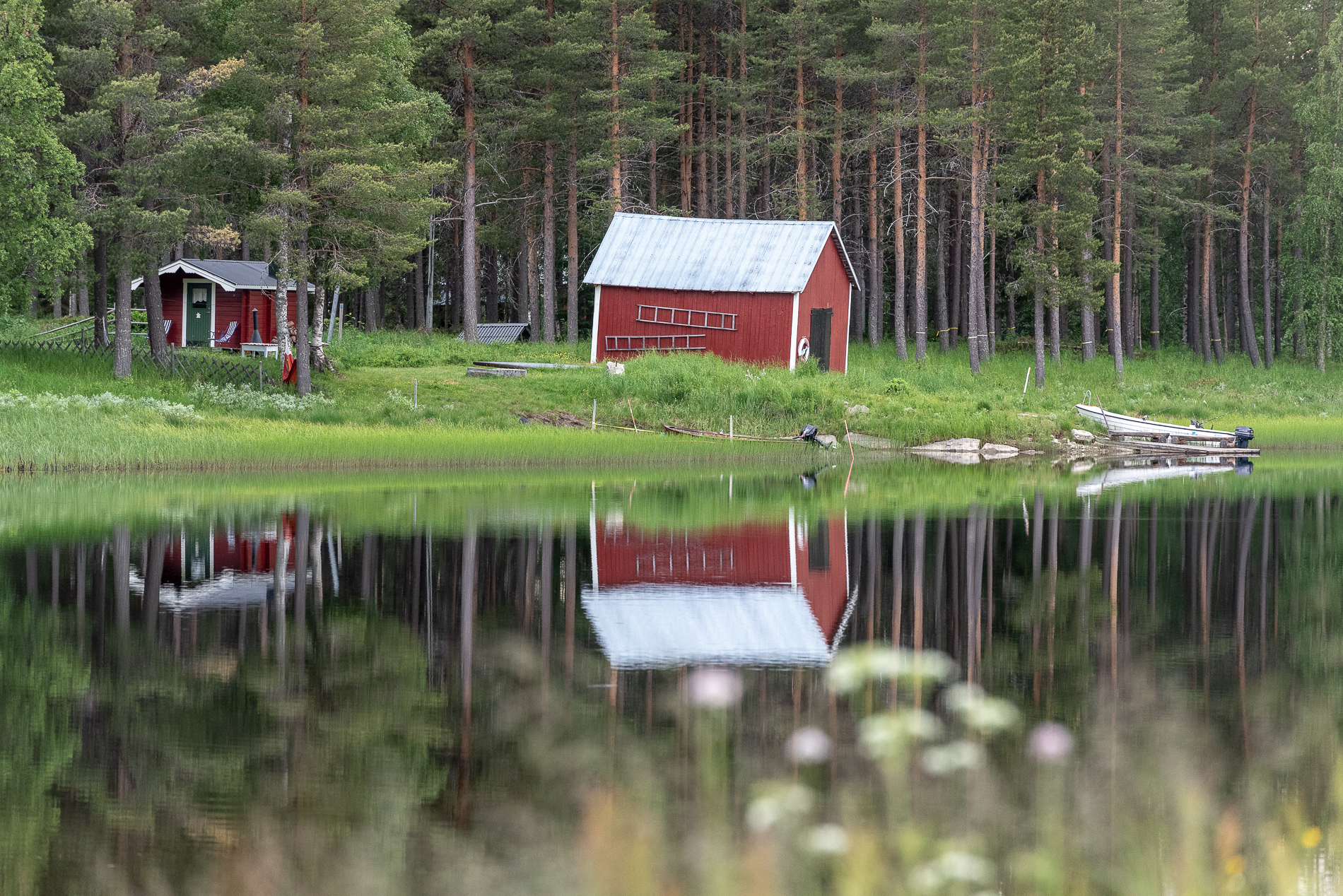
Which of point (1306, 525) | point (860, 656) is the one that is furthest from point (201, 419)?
point (860, 656)

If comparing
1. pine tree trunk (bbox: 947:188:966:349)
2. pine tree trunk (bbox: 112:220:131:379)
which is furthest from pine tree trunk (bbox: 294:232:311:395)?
pine tree trunk (bbox: 947:188:966:349)

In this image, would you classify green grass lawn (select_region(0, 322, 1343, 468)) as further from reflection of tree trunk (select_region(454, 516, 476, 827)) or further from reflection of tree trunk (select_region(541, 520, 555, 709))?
reflection of tree trunk (select_region(454, 516, 476, 827))

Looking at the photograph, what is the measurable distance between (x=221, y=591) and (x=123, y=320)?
22977 mm

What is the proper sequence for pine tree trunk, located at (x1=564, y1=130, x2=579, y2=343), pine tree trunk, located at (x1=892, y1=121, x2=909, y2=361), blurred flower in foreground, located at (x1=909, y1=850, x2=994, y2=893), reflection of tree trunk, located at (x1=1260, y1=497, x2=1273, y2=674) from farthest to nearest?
pine tree trunk, located at (x1=564, y1=130, x2=579, y2=343) → pine tree trunk, located at (x1=892, y1=121, x2=909, y2=361) → reflection of tree trunk, located at (x1=1260, y1=497, x2=1273, y2=674) → blurred flower in foreground, located at (x1=909, y1=850, x2=994, y2=893)

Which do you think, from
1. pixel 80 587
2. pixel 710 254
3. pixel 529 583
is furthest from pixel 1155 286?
pixel 80 587

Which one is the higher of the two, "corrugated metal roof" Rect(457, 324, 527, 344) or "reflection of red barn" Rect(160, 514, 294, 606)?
"corrugated metal roof" Rect(457, 324, 527, 344)

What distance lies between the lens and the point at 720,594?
16016mm

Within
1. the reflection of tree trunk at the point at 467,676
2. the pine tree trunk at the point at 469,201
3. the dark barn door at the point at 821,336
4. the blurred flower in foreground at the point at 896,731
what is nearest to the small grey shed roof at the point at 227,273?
the pine tree trunk at the point at 469,201

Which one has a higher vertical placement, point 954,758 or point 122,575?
point 954,758

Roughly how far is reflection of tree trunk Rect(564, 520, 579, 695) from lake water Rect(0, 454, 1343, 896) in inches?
3.4

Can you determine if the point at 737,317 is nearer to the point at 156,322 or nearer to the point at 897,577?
the point at 156,322

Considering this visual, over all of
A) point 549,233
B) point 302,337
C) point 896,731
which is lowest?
point 896,731

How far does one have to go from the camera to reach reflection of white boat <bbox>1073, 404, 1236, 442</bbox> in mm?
40906

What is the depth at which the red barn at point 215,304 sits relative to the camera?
5150 cm
